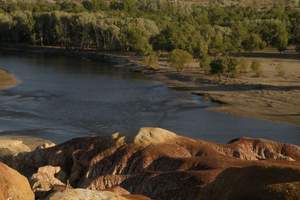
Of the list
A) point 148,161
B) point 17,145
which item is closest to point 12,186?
point 148,161

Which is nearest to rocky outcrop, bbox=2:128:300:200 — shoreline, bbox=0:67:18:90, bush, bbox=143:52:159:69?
shoreline, bbox=0:67:18:90

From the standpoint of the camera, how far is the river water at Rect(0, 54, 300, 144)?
5519 centimetres

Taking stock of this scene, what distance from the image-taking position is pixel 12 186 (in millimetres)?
14555

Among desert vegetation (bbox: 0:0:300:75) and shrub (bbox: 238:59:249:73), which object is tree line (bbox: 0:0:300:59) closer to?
desert vegetation (bbox: 0:0:300:75)

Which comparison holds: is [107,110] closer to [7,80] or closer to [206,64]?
[7,80]

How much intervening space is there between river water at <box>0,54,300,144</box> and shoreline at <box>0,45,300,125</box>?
221 cm

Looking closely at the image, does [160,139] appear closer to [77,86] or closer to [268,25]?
[77,86]

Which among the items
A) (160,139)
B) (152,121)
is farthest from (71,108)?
(160,139)

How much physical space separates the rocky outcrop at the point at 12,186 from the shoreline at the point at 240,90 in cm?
4730

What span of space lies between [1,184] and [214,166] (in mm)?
11210

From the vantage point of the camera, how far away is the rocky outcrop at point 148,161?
23.0 metres

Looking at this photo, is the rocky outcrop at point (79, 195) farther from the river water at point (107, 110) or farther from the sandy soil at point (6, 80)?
the sandy soil at point (6, 80)

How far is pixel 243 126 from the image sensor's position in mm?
58000

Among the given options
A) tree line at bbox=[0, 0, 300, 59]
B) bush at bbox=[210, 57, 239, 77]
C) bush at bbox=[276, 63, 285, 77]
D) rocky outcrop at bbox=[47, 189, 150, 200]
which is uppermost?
rocky outcrop at bbox=[47, 189, 150, 200]
